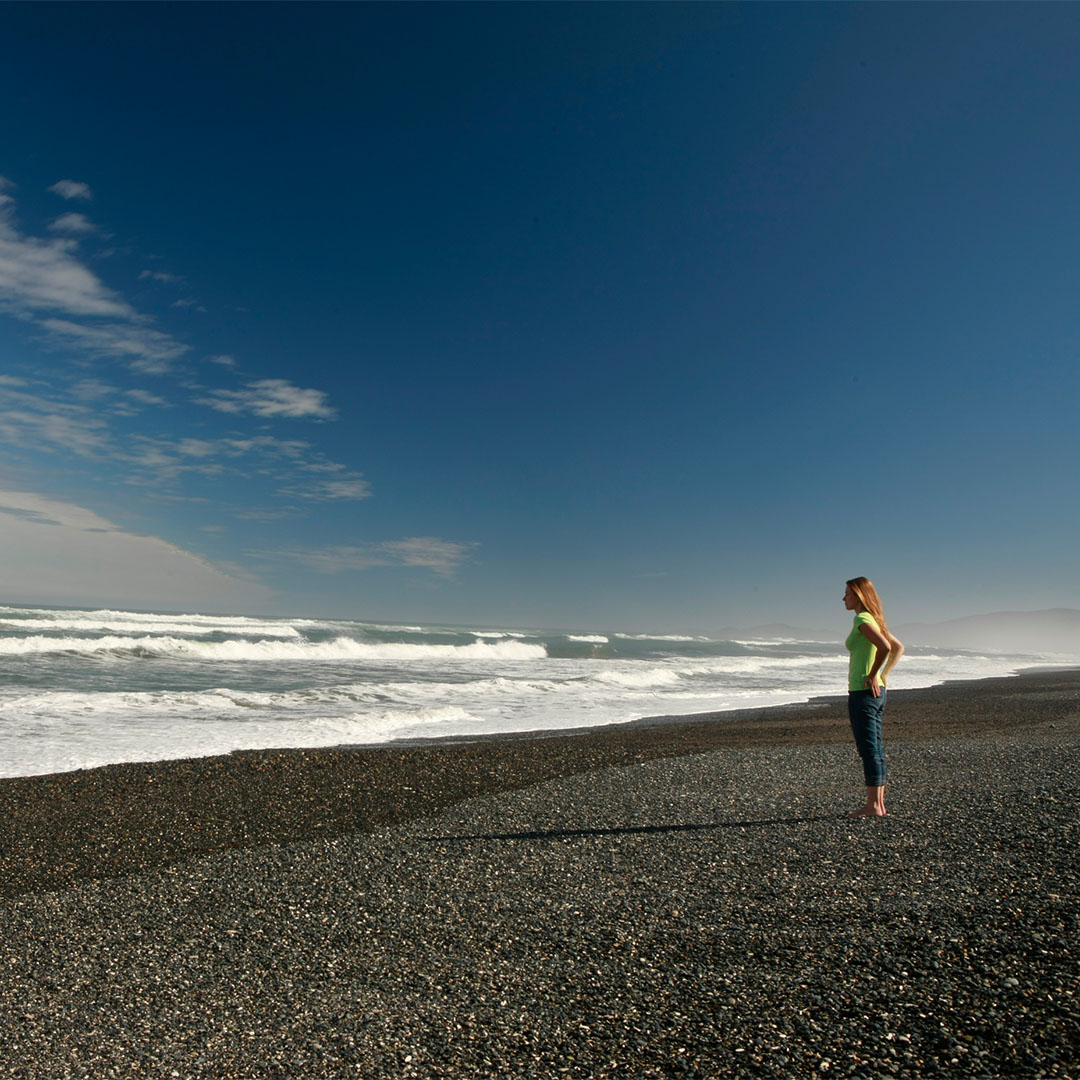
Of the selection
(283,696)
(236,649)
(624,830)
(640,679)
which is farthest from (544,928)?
(236,649)

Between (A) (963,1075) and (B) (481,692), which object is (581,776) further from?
(B) (481,692)

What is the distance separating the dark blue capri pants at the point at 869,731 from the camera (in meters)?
6.60

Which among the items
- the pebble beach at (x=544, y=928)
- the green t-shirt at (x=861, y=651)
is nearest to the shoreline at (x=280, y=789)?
the pebble beach at (x=544, y=928)

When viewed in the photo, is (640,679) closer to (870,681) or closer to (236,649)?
(236,649)

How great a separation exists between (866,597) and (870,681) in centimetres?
83

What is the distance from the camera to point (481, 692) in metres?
22.0

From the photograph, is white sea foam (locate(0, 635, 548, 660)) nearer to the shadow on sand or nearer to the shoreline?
the shoreline

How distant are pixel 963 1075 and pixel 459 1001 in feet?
7.46

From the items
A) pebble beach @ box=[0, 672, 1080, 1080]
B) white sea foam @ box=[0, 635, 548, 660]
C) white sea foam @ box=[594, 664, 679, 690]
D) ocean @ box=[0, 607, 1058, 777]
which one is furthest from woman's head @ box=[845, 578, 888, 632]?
white sea foam @ box=[0, 635, 548, 660]

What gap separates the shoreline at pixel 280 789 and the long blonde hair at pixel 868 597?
2.45 metres

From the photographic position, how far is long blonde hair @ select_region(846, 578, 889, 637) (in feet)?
23.1

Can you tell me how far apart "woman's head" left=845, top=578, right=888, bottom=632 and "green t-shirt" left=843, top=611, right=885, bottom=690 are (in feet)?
0.24

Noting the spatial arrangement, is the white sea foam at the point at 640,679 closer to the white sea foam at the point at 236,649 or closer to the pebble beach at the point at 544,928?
the white sea foam at the point at 236,649

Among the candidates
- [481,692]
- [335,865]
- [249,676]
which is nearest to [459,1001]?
[335,865]
